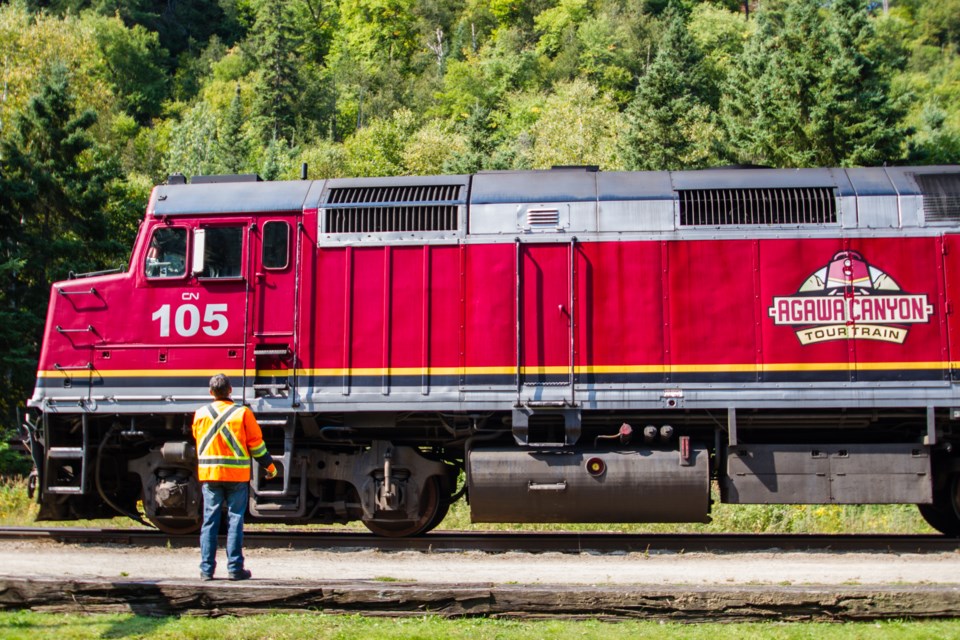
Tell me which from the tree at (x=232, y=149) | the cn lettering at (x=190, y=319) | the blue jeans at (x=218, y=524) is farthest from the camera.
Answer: the tree at (x=232, y=149)

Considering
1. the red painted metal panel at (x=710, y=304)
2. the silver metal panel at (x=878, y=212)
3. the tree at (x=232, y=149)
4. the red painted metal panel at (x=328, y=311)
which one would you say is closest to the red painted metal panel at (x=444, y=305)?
the red painted metal panel at (x=328, y=311)

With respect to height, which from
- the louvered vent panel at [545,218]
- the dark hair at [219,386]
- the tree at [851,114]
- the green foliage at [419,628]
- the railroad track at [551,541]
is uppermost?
the tree at [851,114]

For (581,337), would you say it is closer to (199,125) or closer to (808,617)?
(808,617)

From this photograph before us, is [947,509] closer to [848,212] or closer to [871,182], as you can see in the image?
[848,212]

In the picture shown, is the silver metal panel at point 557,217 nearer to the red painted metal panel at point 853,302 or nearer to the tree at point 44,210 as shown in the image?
the red painted metal panel at point 853,302

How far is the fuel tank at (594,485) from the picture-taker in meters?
11.0

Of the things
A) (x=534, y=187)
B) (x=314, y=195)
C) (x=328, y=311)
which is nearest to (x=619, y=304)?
(x=534, y=187)

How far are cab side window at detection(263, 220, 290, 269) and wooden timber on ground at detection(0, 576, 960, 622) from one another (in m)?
4.88

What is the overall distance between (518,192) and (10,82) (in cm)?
4884

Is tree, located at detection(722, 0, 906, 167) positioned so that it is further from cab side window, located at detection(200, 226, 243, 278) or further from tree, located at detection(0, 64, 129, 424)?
cab side window, located at detection(200, 226, 243, 278)

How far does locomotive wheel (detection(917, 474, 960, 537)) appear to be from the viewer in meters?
11.4

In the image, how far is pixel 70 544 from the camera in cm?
1163

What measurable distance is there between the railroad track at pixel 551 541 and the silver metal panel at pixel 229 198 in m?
4.04

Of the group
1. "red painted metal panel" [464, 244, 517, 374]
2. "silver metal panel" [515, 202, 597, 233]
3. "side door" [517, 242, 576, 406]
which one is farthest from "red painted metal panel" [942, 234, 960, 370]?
"red painted metal panel" [464, 244, 517, 374]
